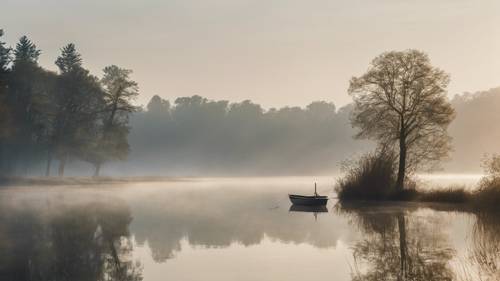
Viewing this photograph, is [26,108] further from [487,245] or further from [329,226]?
[487,245]

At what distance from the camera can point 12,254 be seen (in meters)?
21.9

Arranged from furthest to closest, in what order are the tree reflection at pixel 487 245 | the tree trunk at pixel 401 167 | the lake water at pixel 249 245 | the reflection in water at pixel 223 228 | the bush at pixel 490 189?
the tree trunk at pixel 401 167 → the bush at pixel 490 189 → the reflection in water at pixel 223 228 → the lake water at pixel 249 245 → the tree reflection at pixel 487 245

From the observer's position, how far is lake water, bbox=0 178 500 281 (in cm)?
1838

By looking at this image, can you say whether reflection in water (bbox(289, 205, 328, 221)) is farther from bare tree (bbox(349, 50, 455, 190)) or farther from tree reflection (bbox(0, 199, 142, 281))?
tree reflection (bbox(0, 199, 142, 281))

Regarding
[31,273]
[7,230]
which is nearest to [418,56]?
[7,230]

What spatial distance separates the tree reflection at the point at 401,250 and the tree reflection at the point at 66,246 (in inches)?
323

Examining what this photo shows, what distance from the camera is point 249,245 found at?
25844mm

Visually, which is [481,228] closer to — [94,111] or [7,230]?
[7,230]

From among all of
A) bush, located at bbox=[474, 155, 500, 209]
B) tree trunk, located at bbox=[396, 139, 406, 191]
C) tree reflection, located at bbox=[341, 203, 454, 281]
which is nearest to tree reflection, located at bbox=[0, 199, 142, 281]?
tree reflection, located at bbox=[341, 203, 454, 281]

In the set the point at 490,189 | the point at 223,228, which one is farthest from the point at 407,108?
the point at 223,228

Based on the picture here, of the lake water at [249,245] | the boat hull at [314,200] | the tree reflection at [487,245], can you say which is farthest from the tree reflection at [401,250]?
the boat hull at [314,200]

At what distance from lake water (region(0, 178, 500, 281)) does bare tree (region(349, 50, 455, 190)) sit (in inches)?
464

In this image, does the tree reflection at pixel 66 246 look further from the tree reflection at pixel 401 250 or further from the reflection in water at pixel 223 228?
the tree reflection at pixel 401 250

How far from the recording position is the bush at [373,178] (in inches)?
1964
